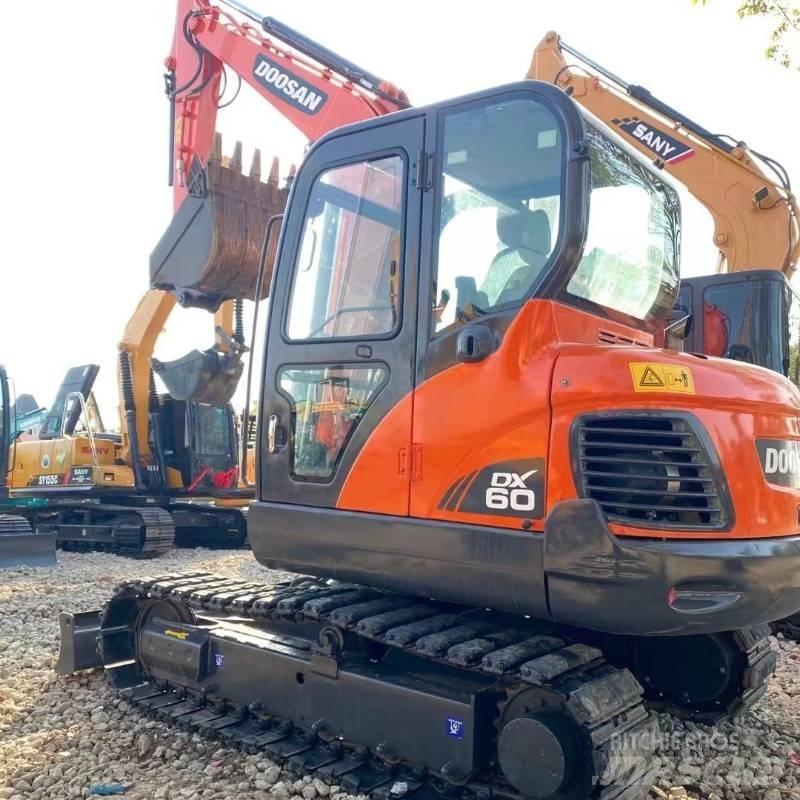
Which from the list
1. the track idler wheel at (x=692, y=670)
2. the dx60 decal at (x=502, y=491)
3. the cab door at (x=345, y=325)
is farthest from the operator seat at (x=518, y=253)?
the track idler wheel at (x=692, y=670)

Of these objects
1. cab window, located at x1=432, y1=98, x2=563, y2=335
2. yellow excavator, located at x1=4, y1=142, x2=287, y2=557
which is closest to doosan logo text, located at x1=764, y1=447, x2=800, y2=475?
cab window, located at x1=432, y1=98, x2=563, y2=335

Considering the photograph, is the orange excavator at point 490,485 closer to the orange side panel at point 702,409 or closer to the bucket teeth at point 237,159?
the orange side panel at point 702,409

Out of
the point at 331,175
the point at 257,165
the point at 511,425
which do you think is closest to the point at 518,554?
the point at 511,425

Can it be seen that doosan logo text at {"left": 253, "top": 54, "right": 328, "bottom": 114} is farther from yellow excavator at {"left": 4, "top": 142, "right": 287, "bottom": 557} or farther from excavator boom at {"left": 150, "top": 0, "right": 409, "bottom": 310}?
yellow excavator at {"left": 4, "top": 142, "right": 287, "bottom": 557}

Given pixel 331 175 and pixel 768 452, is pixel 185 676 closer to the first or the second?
pixel 331 175

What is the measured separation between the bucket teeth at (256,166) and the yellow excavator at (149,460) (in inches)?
73.1

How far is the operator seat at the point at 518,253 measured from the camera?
3.39m

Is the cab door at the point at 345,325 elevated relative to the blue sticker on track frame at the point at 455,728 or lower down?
elevated

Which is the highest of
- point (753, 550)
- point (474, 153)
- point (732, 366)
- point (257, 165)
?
Answer: point (257, 165)

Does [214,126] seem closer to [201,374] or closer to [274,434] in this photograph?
[201,374]

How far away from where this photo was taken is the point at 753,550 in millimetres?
3047

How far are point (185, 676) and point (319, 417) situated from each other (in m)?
1.68

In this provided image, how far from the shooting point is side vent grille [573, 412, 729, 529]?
3.04 metres

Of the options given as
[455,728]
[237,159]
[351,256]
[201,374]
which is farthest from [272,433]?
[201,374]
